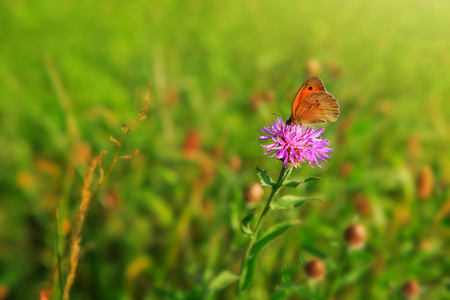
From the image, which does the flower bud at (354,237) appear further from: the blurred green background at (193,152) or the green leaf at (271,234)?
the green leaf at (271,234)

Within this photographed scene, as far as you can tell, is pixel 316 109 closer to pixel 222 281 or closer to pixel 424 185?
pixel 222 281

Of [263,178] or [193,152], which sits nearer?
[263,178]

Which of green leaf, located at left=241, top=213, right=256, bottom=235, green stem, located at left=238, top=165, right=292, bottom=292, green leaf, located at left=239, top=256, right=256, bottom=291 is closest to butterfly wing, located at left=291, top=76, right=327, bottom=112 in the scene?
green stem, located at left=238, top=165, right=292, bottom=292

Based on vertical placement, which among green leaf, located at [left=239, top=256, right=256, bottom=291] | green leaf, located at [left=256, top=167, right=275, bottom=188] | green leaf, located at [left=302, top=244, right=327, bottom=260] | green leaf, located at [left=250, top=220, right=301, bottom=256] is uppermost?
green leaf, located at [left=302, top=244, right=327, bottom=260]

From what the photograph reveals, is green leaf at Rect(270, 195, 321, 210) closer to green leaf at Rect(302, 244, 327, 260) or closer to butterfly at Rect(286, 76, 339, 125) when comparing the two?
butterfly at Rect(286, 76, 339, 125)

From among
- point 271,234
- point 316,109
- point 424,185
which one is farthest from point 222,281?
point 424,185
